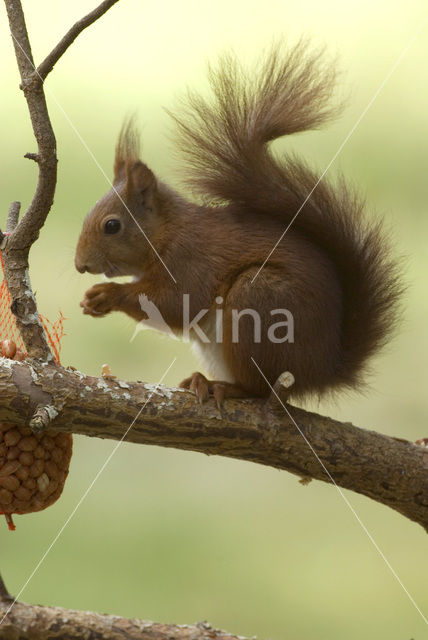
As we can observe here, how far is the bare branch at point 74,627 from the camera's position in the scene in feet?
4.46

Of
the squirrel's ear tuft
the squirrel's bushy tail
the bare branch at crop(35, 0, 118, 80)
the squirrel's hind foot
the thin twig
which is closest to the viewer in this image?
the bare branch at crop(35, 0, 118, 80)

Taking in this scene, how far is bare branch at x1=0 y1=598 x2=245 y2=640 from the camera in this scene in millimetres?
1360

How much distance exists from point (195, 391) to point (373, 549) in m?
1.44

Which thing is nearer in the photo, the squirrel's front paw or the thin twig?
the thin twig

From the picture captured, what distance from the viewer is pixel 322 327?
1.59 meters

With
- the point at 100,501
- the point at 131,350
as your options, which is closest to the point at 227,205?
the point at 131,350

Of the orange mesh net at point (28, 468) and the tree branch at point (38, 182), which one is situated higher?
the tree branch at point (38, 182)

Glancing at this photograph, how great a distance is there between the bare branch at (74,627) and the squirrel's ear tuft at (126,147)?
2.96 feet

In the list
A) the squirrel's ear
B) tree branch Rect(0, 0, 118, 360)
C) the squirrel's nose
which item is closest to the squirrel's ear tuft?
the squirrel's ear

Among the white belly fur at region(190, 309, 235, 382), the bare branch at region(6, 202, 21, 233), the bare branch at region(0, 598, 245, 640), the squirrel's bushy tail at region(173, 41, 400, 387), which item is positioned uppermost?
the squirrel's bushy tail at region(173, 41, 400, 387)

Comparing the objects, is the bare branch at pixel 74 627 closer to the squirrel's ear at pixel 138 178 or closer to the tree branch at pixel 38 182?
the tree branch at pixel 38 182

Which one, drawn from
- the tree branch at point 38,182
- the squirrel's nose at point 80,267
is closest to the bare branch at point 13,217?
the tree branch at point 38,182

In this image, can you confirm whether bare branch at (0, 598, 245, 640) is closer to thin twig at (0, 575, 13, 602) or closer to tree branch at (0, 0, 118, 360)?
thin twig at (0, 575, 13, 602)

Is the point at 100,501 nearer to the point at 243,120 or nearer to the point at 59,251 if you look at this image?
the point at 59,251
